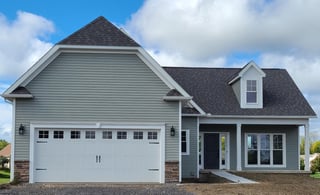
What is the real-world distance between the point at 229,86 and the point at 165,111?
8.52 meters

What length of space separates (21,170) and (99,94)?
4.04m

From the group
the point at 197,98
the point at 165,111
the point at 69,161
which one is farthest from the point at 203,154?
the point at 69,161

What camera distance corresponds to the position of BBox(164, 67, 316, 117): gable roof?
79.4 ft

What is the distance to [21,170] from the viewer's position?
17.8 metres

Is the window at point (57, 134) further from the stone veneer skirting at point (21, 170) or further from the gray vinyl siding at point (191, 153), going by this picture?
the gray vinyl siding at point (191, 153)

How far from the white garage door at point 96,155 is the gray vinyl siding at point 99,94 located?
1.86ft

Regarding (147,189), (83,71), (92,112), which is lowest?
(147,189)

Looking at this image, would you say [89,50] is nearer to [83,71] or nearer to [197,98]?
[83,71]

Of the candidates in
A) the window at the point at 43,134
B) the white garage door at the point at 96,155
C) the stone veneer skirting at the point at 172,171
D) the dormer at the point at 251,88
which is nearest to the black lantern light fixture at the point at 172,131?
the white garage door at the point at 96,155

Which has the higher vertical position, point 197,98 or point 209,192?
point 197,98

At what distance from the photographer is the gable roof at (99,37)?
18438 millimetres

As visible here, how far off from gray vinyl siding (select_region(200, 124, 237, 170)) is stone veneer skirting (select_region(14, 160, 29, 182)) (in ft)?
34.3

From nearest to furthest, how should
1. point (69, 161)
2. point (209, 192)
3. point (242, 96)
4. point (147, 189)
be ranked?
point (209, 192), point (147, 189), point (69, 161), point (242, 96)

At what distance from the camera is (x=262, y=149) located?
84.4 feet
